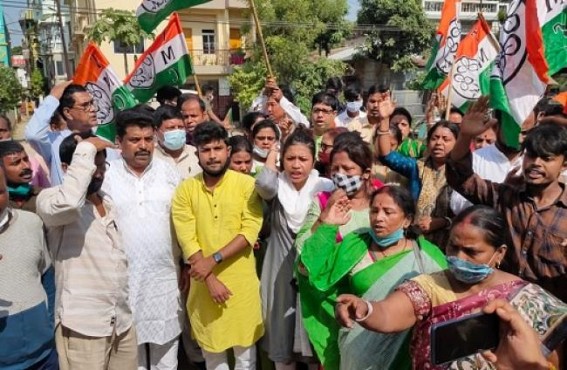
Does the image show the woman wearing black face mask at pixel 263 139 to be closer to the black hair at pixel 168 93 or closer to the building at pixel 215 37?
the black hair at pixel 168 93

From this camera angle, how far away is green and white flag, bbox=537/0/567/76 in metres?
3.76

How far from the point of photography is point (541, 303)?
6.31 feet

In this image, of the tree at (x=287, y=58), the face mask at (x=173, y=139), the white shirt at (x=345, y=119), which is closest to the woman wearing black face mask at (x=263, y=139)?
the face mask at (x=173, y=139)

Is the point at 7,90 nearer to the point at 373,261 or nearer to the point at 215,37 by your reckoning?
the point at 215,37

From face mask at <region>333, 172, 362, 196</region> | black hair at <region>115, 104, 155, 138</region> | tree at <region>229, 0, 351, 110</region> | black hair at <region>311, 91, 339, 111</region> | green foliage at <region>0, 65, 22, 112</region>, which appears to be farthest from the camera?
green foliage at <region>0, 65, 22, 112</region>

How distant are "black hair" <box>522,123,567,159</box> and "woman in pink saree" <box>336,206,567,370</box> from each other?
71cm

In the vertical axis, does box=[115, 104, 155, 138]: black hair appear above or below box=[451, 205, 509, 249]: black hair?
above

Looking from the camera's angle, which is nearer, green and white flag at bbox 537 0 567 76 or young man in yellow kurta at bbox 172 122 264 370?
young man in yellow kurta at bbox 172 122 264 370

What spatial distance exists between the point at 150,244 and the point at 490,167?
236 cm

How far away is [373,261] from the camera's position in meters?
2.58

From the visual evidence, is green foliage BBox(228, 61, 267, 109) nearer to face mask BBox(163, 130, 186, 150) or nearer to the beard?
face mask BBox(163, 130, 186, 150)

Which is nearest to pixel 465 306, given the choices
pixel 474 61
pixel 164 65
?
pixel 474 61

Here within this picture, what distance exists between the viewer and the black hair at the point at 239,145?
12.6 ft

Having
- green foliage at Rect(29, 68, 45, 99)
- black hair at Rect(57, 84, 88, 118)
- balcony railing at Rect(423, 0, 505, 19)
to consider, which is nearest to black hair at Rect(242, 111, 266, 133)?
black hair at Rect(57, 84, 88, 118)
